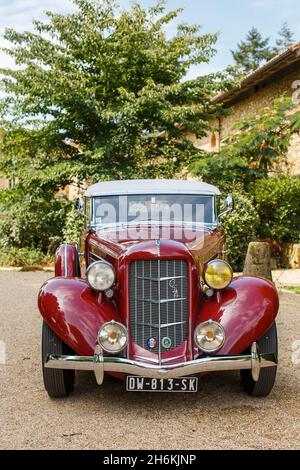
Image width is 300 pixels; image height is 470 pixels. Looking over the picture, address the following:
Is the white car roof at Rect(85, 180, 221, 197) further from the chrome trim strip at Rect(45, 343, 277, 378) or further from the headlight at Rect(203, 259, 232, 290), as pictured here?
the chrome trim strip at Rect(45, 343, 277, 378)

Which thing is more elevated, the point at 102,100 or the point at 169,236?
the point at 102,100

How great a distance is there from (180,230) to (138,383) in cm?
144

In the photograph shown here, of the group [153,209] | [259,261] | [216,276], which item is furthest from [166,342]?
[259,261]

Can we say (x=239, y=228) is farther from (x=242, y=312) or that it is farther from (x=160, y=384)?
(x=160, y=384)

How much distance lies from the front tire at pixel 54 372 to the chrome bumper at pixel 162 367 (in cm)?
31

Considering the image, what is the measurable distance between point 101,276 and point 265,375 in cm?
138

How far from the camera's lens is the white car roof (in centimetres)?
538

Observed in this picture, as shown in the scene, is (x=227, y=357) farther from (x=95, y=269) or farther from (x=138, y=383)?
(x=95, y=269)

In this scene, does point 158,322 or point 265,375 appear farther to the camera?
point 265,375

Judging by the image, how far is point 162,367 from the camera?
3600 mm

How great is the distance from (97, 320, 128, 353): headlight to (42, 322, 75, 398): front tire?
1.34 ft

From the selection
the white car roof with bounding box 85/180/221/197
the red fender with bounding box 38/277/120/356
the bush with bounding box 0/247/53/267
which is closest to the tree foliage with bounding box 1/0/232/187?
the bush with bounding box 0/247/53/267

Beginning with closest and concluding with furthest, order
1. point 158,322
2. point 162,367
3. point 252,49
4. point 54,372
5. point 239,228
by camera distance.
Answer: point 162,367, point 158,322, point 54,372, point 239,228, point 252,49
